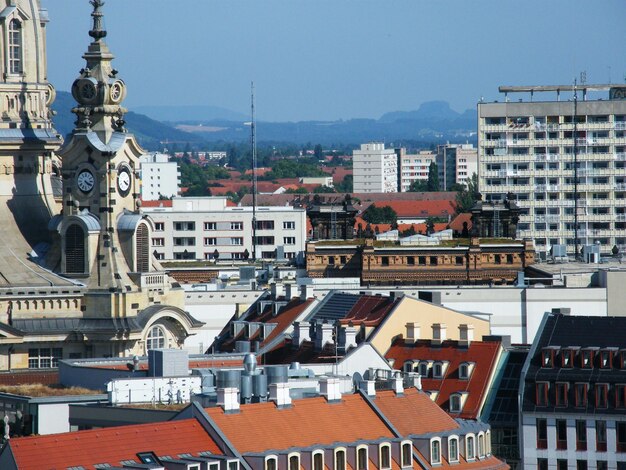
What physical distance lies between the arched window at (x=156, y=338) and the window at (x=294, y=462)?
4388cm

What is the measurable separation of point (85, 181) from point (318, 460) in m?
46.3

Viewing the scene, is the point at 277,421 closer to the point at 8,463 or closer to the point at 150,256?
the point at 8,463

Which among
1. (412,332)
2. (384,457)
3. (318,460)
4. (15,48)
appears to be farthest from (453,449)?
(15,48)

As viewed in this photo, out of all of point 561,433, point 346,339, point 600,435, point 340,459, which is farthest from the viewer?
point 346,339

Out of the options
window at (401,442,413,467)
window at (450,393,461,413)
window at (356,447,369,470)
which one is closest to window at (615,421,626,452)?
window at (450,393,461,413)

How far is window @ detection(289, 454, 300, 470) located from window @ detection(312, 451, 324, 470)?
78 centimetres

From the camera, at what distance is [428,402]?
8781 centimetres

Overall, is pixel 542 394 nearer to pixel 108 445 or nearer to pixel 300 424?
pixel 300 424

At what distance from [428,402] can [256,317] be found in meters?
43.2

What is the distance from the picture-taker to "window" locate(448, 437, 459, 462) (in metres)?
85.2

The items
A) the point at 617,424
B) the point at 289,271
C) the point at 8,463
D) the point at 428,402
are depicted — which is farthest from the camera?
the point at 289,271

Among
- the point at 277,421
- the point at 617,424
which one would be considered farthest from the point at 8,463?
the point at 617,424

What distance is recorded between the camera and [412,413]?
Result: 282 feet

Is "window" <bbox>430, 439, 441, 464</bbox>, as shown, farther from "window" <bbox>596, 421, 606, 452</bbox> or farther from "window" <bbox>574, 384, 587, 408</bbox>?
"window" <bbox>574, 384, 587, 408</bbox>
